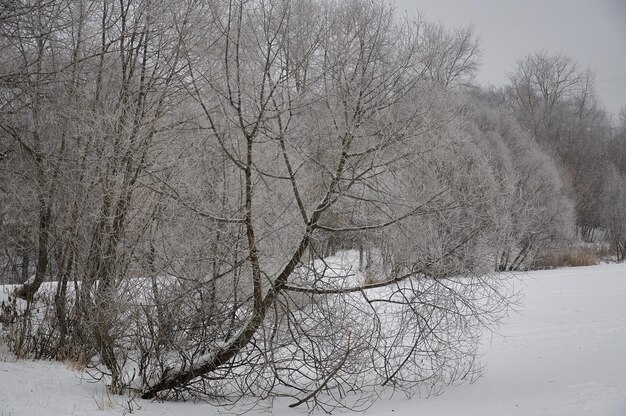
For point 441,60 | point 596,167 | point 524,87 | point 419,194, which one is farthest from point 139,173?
point 524,87

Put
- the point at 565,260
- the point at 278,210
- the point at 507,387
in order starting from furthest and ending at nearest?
the point at 565,260
the point at 278,210
the point at 507,387

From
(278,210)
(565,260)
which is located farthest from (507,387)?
(565,260)

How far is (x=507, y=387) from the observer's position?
7938mm

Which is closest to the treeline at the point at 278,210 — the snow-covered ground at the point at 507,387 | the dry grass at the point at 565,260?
the snow-covered ground at the point at 507,387

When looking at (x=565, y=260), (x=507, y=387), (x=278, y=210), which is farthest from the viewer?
(x=565, y=260)

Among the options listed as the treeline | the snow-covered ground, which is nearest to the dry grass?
the snow-covered ground

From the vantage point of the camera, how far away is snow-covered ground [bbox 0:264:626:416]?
6566 mm

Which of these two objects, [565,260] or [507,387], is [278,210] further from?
[565,260]

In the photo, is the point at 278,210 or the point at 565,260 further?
the point at 565,260

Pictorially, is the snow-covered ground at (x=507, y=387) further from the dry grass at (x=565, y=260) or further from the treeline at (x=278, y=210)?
the dry grass at (x=565, y=260)

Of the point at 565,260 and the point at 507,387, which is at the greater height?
the point at 565,260

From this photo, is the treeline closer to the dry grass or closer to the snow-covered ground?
the snow-covered ground

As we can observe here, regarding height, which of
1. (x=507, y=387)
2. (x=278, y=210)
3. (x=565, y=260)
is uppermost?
(x=278, y=210)

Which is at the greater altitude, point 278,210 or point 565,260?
point 278,210
